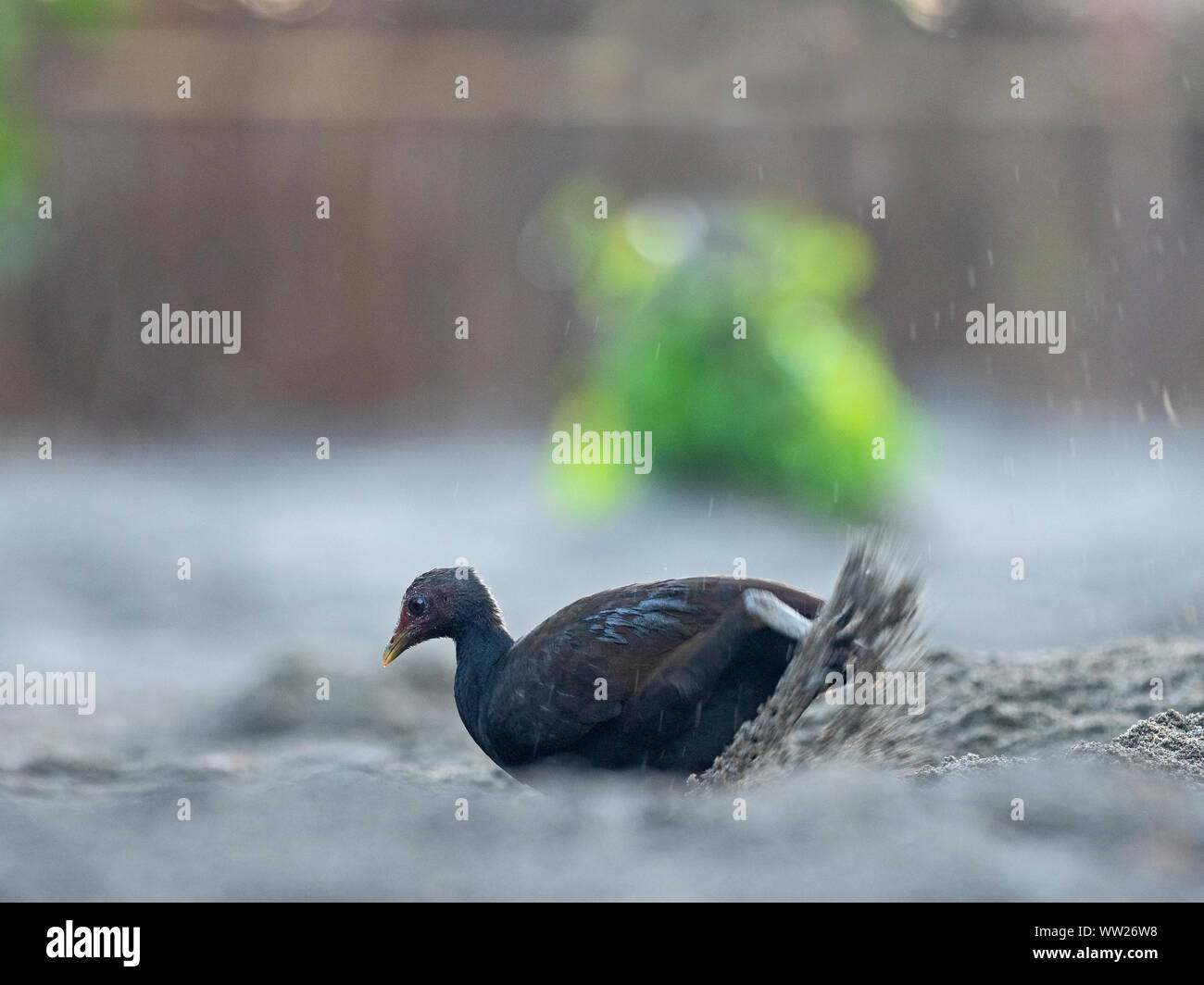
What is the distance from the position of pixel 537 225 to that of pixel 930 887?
551 centimetres

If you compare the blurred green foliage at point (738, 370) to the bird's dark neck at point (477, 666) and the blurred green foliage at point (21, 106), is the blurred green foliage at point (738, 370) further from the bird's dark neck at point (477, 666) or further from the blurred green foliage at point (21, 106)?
the blurred green foliage at point (21, 106)

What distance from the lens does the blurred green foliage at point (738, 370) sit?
13.3 ft

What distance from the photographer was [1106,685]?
6.83 ft

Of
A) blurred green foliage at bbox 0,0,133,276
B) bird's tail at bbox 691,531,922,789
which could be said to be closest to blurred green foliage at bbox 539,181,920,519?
bird's tail at bbox 691,531,922,789

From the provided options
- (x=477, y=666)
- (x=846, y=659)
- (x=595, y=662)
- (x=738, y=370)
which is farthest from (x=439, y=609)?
(x=738, y=370)

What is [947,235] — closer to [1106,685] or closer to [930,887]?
[1106,685]

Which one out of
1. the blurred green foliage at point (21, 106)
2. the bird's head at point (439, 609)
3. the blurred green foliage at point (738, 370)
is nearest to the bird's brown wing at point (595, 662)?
the bird's head at point (439, 609)

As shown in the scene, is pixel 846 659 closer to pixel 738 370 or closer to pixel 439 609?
pixel 439 609

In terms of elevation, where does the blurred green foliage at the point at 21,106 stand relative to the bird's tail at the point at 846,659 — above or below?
above

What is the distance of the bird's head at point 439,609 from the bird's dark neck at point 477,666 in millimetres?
13

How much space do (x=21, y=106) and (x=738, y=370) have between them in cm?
372

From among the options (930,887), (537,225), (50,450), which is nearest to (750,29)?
(537,225)

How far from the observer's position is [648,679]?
5.49ft
